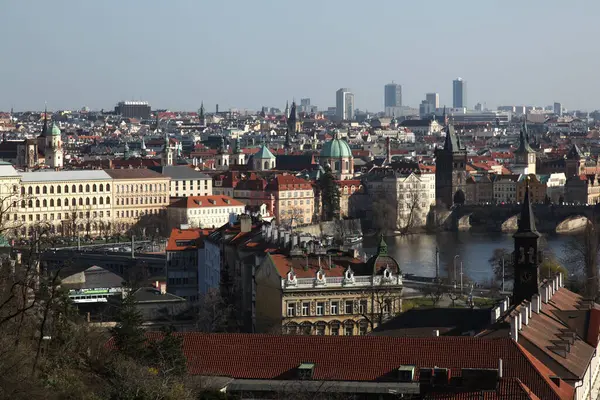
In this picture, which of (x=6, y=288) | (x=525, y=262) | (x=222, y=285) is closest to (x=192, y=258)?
(x=222, y=285)

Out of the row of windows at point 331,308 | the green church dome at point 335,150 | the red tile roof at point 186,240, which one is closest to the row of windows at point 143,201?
the green church dome at point 335,150

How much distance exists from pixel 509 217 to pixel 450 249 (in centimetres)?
1369

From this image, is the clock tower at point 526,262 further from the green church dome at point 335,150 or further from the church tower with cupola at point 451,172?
the green church dome at point 335,150

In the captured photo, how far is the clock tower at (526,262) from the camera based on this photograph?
879 inches

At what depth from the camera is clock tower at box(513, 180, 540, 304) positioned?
73.3ft

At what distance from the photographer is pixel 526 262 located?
74.6ft

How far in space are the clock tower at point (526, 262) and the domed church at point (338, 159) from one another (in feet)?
182

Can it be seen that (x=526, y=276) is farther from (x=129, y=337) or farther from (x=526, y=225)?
(x=129, y=337)

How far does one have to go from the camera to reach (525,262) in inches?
896

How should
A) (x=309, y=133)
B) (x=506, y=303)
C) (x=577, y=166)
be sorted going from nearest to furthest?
(x=506, y=303), (x=577, y=166), (x=309, y=133)

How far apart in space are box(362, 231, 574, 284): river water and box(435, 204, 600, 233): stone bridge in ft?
6.60

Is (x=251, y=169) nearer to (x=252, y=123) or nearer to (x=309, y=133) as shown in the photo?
(x=309, y=133)

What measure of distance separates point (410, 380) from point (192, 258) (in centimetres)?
1974

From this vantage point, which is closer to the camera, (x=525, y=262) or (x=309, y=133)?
(x=525, y=262)
